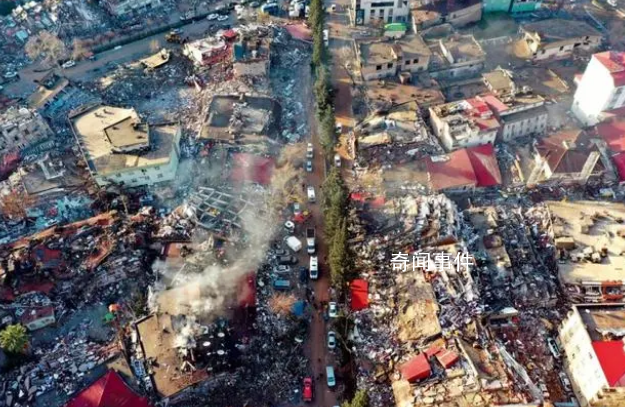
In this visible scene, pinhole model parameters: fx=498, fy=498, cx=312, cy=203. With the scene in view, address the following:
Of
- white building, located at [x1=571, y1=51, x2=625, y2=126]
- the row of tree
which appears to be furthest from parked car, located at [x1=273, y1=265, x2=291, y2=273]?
white building, located at [x1=571, y1=51, x2=625, y2=126]

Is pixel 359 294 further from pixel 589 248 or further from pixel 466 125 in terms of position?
pixel 466 125

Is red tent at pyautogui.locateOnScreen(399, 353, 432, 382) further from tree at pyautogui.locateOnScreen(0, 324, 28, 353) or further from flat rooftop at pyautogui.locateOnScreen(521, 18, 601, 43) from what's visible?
flat rooftop at pyautogui.locateOnScreen(521, 18, 601, 43)

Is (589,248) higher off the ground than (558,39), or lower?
lower

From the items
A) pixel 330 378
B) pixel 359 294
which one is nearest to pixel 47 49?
pixel 359 294

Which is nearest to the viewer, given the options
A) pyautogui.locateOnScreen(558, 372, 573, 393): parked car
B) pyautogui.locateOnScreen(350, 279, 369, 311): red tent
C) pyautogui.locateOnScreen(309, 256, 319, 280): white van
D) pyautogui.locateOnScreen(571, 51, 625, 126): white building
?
pyautogui.locateOnScreen(558, 372, 573, 393): parked car

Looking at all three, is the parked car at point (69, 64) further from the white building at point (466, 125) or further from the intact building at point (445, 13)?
the white building at point (466, 125)

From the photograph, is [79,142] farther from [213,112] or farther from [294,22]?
[294,22]

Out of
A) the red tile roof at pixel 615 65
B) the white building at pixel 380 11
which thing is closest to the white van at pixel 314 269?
the red tile roof at pixel 615 65
